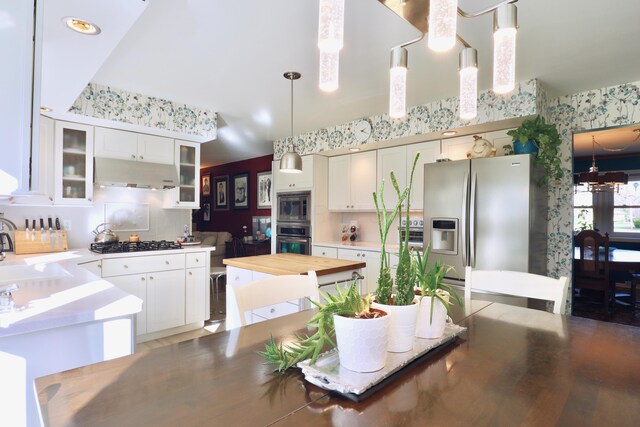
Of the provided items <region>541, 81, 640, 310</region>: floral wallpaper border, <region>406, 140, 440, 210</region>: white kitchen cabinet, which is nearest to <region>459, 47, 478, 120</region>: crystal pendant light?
<region>541, 81, 640, 310</region>: floral wallpaper border

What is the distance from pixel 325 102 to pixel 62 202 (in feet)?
8.71

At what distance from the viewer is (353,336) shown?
2.51 feet

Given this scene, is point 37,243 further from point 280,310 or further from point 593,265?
point 593,265

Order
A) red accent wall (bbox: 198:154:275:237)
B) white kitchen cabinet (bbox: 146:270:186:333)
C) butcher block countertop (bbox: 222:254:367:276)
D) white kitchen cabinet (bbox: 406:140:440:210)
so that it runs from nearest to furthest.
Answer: butcher block countertop (bbox: 222:254:367:276), white kitchen cabinet (bbox: 146:270:186:333), white kitchen cabinet (bbox: 406:140:440:210), red accent wall (bbox: 198:154:275:237)

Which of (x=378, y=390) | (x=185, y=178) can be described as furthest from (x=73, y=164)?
(x=378, y=390)

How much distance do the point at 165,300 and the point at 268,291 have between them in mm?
2508

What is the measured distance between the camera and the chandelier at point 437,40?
0.83 meters

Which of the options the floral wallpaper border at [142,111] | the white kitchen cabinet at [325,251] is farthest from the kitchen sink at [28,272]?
the white kitchen cabinet at [325,251]

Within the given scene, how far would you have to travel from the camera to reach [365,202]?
4.36 meters

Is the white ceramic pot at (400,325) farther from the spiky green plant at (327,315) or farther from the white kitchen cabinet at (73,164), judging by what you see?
the white kitchen cabinet at (73,164)

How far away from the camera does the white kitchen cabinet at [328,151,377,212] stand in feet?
14.1

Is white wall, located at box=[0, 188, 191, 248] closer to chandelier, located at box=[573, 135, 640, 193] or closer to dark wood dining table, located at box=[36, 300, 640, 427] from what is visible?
dark wood dining table, located at box=[36, 300, 640, 427]

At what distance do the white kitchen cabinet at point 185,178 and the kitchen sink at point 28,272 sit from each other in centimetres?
171

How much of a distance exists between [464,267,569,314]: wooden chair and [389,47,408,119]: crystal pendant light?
941 mm
